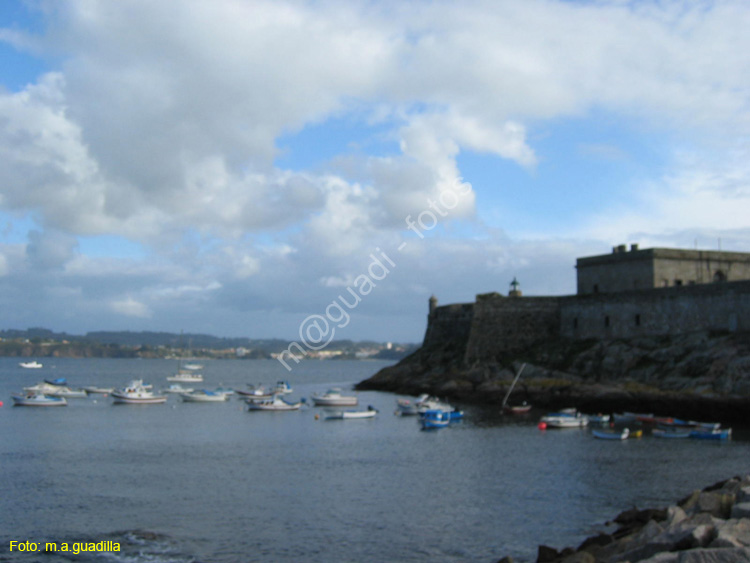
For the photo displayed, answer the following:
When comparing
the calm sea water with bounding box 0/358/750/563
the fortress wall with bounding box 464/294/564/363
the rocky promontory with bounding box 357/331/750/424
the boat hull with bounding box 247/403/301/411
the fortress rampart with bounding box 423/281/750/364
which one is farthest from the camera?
the fortress wall with bounding box 464/294/564/363

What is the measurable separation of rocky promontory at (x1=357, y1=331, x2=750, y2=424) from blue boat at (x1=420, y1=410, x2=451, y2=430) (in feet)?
35.9

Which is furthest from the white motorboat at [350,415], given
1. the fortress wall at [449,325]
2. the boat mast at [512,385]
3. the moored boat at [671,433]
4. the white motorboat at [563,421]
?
the fortress wall at [449,325]

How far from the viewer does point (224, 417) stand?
189ft

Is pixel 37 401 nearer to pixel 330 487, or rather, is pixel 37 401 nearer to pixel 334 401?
pixel 334 401

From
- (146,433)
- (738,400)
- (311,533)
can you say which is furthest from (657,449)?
(146,433)

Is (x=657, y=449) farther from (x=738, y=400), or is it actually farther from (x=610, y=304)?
(x=610, y=304)

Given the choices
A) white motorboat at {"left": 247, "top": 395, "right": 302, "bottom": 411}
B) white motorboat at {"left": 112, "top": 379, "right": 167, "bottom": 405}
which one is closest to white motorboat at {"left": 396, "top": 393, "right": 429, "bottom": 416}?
white motorboat at {"left": 247, "top": 395, "right": 302, "bottom": 411}

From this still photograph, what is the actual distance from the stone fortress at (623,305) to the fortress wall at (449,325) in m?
0.16

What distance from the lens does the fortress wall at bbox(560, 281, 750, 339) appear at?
5281 cm

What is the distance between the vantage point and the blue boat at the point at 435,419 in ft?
160

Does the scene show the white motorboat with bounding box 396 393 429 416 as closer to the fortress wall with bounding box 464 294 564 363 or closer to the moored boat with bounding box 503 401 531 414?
the moored boat with bounding box 503 401 531 414

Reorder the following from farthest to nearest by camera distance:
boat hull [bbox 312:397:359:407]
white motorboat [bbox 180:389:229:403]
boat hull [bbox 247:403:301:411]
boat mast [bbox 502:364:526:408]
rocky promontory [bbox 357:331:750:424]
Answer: white motorboat [bbox 180:389:229:403] < boat hull [bbox 312:397:359:407] < boat hull [bbox 247:403:301:411] < boat mast [bbox 502:364:526:408] < rocky promontory [bbox 357:331:750:424]

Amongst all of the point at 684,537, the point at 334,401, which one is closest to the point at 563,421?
the point at 334,401

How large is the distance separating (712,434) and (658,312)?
1853 cm
